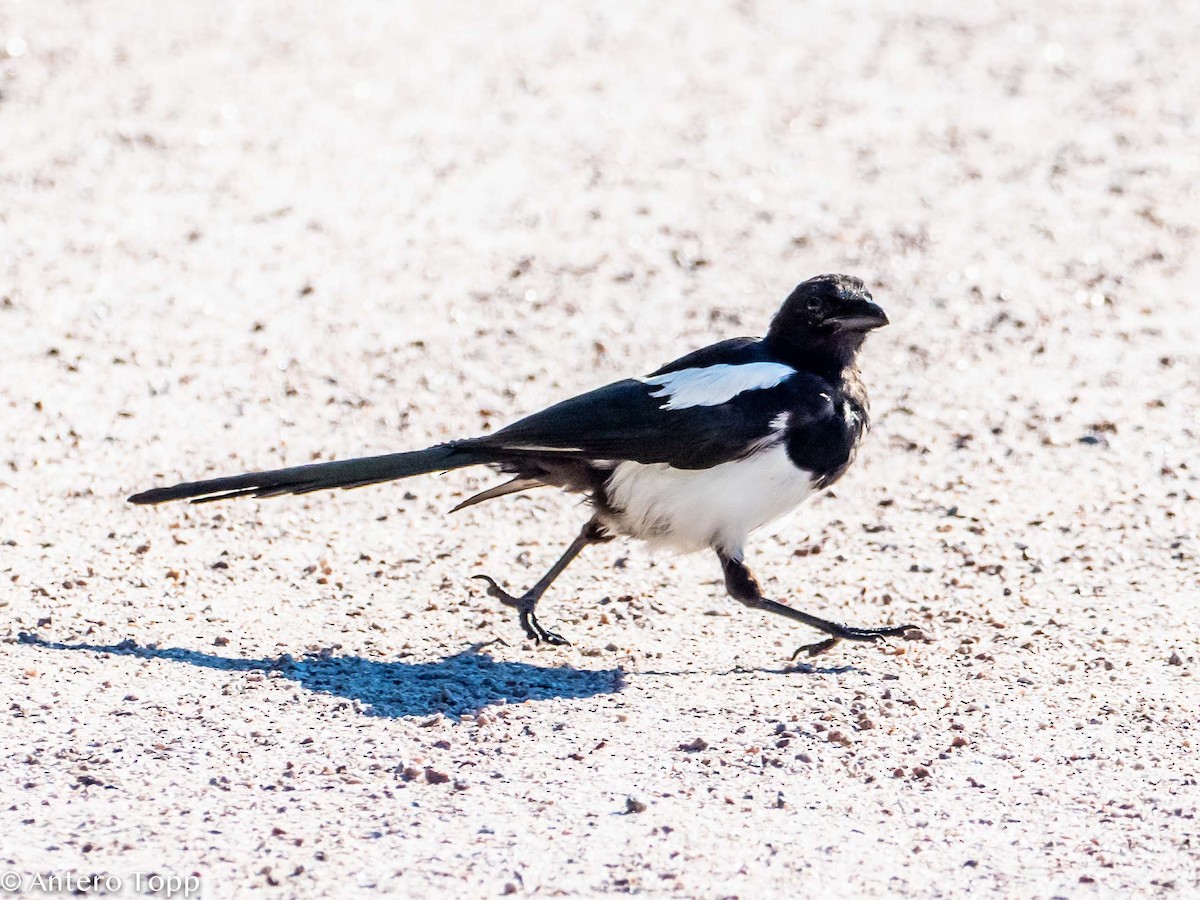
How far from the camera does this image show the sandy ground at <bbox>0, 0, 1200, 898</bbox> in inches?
151

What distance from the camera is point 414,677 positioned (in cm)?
470

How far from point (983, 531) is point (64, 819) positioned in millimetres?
3509

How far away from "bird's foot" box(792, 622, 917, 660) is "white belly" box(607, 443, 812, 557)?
36cm

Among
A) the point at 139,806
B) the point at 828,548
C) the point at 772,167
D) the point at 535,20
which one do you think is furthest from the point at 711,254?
the point at 139,806

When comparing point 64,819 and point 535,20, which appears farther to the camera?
point 535,20

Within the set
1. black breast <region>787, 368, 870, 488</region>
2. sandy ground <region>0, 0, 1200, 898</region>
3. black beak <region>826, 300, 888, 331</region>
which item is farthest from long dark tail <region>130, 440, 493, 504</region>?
black beak <region>826, 300, 888, 331</region>

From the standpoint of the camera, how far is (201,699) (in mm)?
4430

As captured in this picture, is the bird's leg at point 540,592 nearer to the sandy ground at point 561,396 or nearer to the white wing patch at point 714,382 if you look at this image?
the sandy ground at point 561,396

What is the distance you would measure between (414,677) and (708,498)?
3.39 feet

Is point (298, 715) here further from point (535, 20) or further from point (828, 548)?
point (535, 20)

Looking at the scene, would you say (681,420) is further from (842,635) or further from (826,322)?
(842,635)

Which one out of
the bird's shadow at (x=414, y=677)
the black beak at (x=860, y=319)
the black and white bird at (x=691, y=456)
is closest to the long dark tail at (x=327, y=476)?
the black and white bird at (x=691, y=456)

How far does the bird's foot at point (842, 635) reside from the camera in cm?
493

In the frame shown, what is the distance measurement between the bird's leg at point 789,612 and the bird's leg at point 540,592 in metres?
0.44
